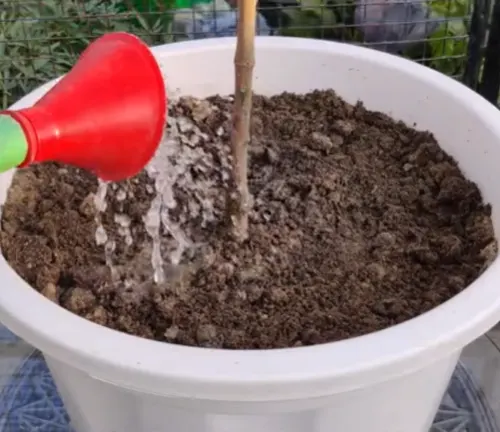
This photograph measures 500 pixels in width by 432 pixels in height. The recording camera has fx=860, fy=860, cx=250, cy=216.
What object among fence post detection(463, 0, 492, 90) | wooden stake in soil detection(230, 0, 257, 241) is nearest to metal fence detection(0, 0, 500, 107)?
fence post detection(463, 0, 492, 90)

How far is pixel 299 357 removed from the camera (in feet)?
1.84

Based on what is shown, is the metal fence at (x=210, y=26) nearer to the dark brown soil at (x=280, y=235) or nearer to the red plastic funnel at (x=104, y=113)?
the dark brown soil at (x=280, y=235)

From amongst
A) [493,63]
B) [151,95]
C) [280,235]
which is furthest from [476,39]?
[151,95]

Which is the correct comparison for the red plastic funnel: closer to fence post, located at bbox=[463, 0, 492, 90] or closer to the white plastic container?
the white plastic container

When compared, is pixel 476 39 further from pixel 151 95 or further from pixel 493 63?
pixel 151 95

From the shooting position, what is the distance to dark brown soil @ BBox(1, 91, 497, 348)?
27.1 inches

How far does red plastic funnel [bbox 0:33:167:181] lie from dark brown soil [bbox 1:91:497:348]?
0.40 ft

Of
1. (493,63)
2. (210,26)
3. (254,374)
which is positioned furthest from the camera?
(210,26)

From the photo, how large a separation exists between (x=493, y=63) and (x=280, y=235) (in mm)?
613

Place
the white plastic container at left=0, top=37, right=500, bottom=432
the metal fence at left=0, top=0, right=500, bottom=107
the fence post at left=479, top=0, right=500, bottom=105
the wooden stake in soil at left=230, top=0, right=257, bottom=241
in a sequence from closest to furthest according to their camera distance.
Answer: the white plastic container at left=0, top=37, right=500, bottom=432 → the wooden stake in soil at left=230, top=0, right=257, bottom=241 → the fence post at left=479, top=0, right=500, bottom=105 → the metal fence at left=0, top=0, right=500, bottom=107

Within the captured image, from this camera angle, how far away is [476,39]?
1254mm

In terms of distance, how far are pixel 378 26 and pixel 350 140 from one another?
58 centimetres

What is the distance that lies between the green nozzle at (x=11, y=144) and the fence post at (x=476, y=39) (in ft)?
2.79

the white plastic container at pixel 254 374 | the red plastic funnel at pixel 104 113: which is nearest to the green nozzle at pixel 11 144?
the red plastic funnel at pixel 104 113
